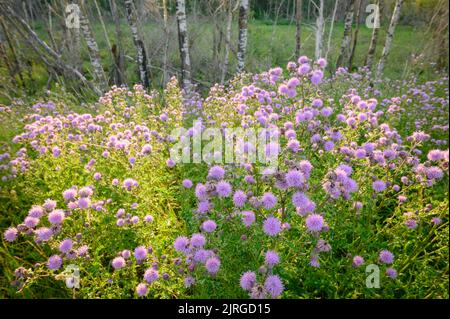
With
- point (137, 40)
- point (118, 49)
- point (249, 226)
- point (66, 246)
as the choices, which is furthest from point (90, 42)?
point (249, 226)

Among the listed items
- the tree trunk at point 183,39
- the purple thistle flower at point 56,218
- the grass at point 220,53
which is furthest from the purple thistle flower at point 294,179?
the grass at point 220,53

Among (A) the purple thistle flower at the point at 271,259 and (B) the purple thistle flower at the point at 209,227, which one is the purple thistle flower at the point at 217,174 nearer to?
(B) the purple thistle flower at the point at 209,227

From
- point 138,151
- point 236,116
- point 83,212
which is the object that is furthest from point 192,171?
point 83,212

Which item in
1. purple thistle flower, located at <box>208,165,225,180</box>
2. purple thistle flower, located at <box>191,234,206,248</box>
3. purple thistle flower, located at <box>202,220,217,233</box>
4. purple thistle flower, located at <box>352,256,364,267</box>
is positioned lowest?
purple thistle flower, located at <box>352,256,364,267</box>

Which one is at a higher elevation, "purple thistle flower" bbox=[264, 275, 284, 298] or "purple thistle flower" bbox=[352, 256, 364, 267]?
"purple thistle flower" bbox=[264, 275, 284, 298]

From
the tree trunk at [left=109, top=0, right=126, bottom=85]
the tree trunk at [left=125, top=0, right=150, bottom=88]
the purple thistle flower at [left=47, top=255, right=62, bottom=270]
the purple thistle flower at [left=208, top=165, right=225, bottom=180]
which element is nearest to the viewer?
the purple thistle flower at [left=47, top=255, right=62, bottom=270]

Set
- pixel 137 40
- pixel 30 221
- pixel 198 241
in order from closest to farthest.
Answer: pixel 198 241, pixel 30 221, pixel 137 40

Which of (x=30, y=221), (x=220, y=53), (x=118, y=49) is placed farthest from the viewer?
(x=220, y=53)

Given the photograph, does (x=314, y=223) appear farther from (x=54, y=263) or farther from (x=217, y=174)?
(x=54, y=263)

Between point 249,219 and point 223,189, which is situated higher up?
point 223,189

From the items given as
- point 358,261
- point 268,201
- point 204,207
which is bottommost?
point 358,261

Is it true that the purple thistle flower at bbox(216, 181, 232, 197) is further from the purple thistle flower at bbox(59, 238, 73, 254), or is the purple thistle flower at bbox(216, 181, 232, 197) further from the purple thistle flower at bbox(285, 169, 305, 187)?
the purple thistle flower at bbox(59, 238, 73, 254)

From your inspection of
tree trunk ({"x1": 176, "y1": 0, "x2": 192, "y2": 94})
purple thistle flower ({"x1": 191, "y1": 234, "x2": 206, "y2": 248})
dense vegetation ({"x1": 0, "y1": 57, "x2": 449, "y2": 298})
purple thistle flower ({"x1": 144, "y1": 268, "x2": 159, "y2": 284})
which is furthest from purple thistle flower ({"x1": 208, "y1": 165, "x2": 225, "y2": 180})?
tree trunk ({"x1": 176, "y1": 0, "x2": 192, "y2": 94})
